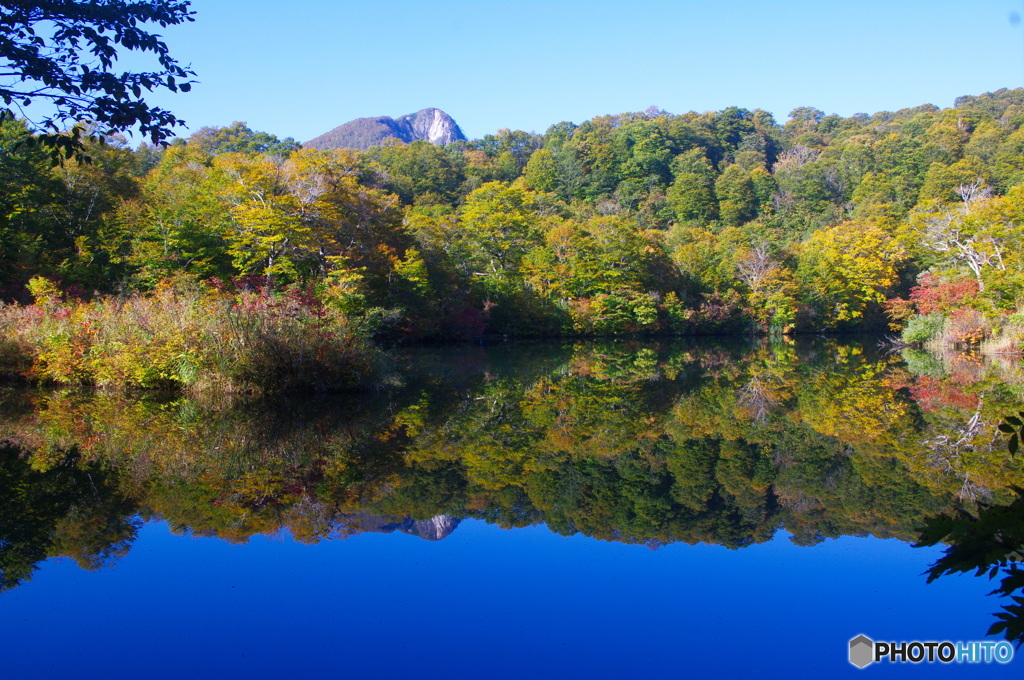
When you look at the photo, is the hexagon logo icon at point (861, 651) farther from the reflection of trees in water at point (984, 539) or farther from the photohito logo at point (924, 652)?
the reflection of trees in water at point (984, 539)

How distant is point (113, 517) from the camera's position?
563 centimetres

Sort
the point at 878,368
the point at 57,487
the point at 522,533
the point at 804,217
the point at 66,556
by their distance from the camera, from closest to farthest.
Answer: the point at 66,556, the point at 522,533, the point at 57,487, the point at 878,368, the point at 804,217

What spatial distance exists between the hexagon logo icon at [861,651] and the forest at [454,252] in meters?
5.47

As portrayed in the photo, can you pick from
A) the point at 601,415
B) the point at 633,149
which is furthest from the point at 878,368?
the point at 633,149

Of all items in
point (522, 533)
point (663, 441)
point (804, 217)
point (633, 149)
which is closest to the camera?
point (522, 533)

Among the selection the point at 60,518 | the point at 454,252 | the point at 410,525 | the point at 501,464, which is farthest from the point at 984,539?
the point at 454,252

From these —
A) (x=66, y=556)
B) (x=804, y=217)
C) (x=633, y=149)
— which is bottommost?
(x=66, y=556)

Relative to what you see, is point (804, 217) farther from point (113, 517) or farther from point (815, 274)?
point (113, 517)

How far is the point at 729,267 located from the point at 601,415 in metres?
29.4

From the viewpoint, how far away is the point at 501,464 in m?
7.46

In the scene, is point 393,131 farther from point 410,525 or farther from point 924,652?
point 924,652

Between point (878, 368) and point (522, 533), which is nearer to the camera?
point (522, 533)

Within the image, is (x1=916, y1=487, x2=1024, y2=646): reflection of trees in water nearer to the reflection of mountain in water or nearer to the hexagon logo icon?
the hexagon logo icon

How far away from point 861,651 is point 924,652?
34 cm
